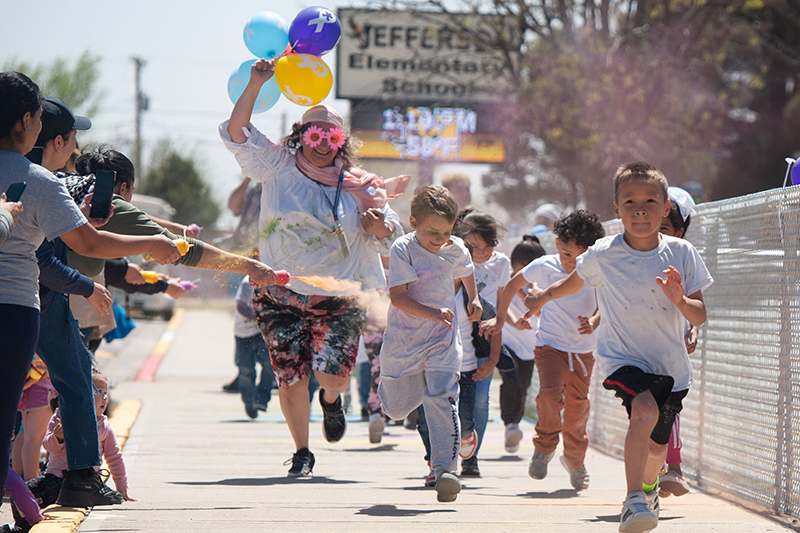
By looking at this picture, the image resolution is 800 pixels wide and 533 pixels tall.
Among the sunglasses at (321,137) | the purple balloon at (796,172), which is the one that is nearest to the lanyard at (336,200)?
the sunglasses at (321,137)

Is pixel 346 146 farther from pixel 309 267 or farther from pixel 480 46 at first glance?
pixel 480 46

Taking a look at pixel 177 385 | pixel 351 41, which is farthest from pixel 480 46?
pixel 177 385

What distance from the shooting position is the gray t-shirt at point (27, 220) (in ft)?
12.1

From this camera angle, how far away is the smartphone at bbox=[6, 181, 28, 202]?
3.51 metres

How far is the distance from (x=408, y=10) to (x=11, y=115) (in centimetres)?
1762

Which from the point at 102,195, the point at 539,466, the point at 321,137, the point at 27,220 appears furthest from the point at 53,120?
the point at 539,466

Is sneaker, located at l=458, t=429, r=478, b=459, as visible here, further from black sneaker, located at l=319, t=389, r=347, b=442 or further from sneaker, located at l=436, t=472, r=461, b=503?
sneaker, located at l=436, t=472, r=461, b=503

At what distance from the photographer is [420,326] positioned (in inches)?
201

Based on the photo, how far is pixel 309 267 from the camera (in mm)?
5570

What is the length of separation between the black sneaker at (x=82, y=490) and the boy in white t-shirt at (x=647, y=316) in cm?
249

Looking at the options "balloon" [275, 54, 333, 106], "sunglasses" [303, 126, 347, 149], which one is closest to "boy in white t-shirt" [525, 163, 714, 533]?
"sunglasses" [303, 126, 347, 149]

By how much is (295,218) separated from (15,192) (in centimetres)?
220

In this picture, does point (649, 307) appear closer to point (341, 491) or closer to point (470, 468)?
point (341, 491)

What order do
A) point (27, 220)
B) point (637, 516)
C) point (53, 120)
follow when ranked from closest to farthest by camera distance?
point (27, 220) → point (637, 516) → point (53, 120)
